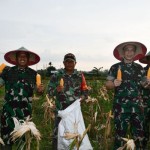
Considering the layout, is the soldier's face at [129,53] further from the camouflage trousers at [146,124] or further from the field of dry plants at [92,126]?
the field of dry plants at [92,126]

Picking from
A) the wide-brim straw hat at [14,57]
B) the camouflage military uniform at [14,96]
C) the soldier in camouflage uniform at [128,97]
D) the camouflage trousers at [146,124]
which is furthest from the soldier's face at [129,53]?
the camouflage military uniform at [14,96]

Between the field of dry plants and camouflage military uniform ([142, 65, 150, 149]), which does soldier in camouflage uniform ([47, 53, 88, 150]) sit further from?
camouflage military uniform ([142, 65, 150, 149])

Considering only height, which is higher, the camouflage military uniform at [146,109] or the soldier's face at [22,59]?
the soldier's face at [22,59]

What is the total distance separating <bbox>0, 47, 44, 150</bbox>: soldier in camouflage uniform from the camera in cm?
496

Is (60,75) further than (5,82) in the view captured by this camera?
Yes

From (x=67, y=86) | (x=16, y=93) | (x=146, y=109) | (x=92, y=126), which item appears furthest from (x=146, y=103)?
(x=92, y=126)

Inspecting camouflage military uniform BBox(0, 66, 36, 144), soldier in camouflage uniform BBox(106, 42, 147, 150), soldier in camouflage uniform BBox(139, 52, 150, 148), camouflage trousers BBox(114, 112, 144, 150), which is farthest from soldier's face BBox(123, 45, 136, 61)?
camouflage military uniform BBox(0, 66, 36, 144)

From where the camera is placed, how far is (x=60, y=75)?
17.8ft

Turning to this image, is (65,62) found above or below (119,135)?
above

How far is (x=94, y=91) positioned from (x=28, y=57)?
8.42m

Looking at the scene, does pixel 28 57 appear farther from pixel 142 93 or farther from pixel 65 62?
pixel 142 93

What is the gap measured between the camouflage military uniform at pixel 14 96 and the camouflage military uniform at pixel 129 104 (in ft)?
3.82

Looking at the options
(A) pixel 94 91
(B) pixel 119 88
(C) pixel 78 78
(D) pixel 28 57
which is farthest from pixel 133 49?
(A) pixel 94 91

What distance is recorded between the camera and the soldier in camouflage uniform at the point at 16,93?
496 cm
